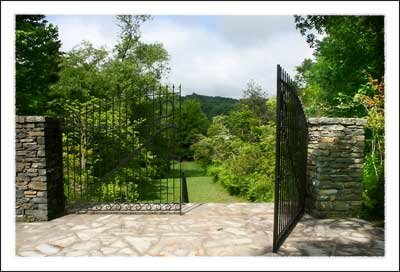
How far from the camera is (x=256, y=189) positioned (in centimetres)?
975

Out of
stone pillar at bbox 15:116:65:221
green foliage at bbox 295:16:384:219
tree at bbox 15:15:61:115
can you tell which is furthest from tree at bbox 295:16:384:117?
tree at bbox 15:15:61:115

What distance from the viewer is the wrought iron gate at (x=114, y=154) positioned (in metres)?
5.74

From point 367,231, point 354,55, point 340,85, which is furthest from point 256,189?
point 367,231

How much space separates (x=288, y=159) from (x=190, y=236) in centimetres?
163

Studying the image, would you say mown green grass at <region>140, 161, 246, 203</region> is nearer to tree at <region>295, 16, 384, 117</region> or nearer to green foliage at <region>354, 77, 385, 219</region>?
tree at <region>295, 16, 384, 117</region>

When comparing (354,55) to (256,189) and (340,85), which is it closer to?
(340,85)

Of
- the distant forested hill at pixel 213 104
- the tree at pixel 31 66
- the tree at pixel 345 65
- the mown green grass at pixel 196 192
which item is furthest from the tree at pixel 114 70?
the distant forested hill at pixel 213 104

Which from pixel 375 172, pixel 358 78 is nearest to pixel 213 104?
pixel 358 78

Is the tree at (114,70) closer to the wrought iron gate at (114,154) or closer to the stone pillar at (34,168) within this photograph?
the wrought iron gate at (114,154)

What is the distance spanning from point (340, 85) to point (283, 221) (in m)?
5.90

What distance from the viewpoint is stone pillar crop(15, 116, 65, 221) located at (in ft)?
16.4

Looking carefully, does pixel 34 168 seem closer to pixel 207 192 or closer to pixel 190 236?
pixel 190 236

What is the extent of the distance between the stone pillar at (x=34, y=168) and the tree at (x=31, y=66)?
5805 millimetres

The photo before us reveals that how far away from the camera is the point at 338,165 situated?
5180 millimetres
